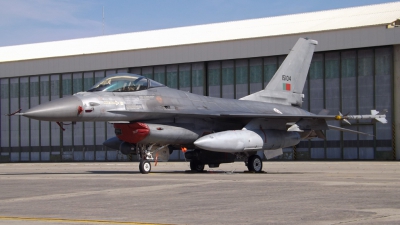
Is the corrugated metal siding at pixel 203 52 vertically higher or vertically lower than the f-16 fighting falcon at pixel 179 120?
higher

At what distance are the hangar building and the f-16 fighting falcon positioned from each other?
51.6 ft

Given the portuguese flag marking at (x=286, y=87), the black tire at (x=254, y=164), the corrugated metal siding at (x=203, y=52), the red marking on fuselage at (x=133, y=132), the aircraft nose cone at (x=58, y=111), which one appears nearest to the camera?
the aircraft nose cone at (x=58, y=111)

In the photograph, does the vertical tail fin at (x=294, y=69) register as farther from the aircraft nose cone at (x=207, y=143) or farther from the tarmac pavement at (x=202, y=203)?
the tarmac pavement at (x=202, y=203)

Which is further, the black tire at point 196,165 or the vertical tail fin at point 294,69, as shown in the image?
the vertical tail fin at point 294,69

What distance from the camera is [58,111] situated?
17.8 metres

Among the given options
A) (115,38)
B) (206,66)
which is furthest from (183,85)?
(115,38)

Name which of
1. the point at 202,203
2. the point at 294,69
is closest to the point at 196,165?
the point at 294,69

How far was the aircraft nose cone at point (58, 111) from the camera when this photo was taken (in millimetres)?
17594

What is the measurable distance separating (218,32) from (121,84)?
2592 cm

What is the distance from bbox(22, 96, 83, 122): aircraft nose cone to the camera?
1759cm

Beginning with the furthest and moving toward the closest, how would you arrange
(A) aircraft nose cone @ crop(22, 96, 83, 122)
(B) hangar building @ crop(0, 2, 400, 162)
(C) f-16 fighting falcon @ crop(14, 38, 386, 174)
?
1. (B) hangar building @ crop(0, 2, 400, 162)
2. (C) f-16 fighting falcon @ crop(14, 38, 386, 174)
3. (A) aircraft nose cone @ crop(22, 96, 83, 122)

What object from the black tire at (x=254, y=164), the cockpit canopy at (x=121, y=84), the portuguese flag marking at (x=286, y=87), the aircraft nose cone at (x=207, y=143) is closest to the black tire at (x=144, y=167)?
the aircraft nose cone at (x=207, y=143)

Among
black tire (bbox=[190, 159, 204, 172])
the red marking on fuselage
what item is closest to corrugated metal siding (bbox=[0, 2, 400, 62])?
black tire (bbox=[190, 159, 204, 172])

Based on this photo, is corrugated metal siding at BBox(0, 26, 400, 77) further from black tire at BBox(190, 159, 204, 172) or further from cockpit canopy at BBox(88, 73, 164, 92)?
cockpit canopy at BBox(88, 73, 164, 92)
